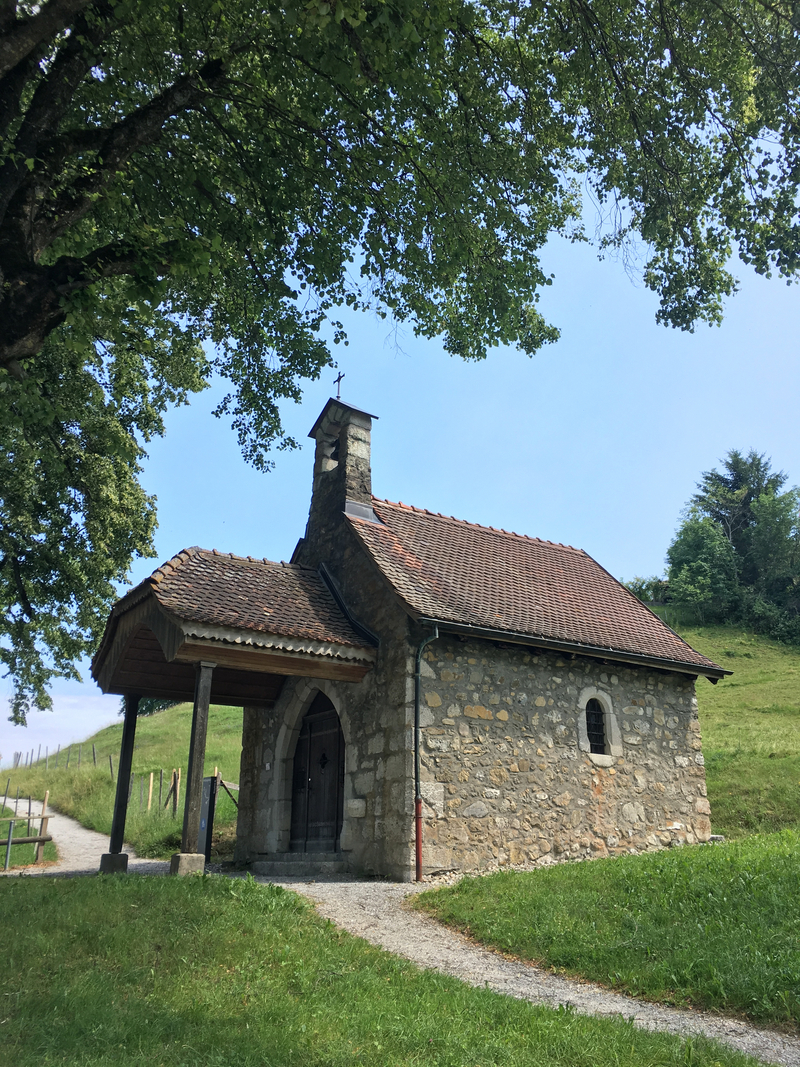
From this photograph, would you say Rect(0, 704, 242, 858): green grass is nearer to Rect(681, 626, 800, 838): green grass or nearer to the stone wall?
the stone wall

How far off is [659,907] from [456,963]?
1.98 m

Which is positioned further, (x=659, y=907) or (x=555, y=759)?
(x=555, y=759)

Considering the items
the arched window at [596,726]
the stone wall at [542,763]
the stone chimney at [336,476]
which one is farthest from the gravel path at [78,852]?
the arched window at [596,726]

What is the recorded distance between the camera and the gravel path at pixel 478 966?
4711mm

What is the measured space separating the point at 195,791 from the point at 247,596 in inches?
114

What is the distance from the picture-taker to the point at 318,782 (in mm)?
12484

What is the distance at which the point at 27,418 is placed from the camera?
8.56 metres

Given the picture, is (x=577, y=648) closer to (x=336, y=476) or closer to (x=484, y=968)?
(x=336, y=476)

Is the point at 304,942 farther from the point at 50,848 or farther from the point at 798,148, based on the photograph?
the point at 50,848

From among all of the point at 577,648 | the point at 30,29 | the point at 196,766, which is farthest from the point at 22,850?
the point at 30,29

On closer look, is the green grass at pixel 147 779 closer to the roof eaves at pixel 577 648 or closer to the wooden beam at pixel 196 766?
the wooden beam at pixel 196 766

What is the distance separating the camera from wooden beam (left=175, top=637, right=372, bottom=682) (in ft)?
30.9

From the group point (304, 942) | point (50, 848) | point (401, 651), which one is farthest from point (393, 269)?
point (50, 848)

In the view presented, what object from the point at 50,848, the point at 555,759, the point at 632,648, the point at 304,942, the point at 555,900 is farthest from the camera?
the point at 50,848
